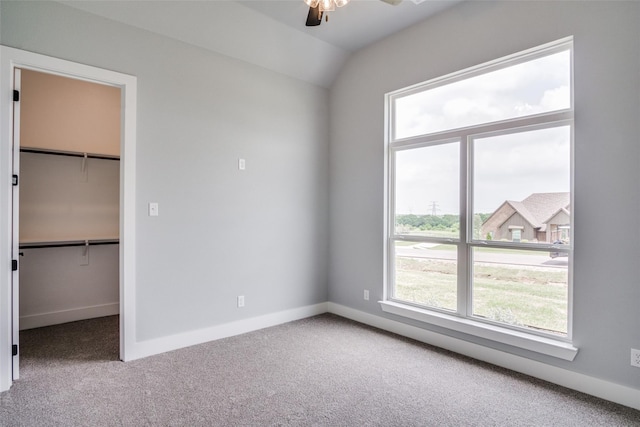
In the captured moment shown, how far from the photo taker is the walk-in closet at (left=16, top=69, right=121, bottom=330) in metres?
3.68

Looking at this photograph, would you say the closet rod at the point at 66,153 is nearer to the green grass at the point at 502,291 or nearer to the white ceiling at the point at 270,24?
the white ceiling at the point at 270,24

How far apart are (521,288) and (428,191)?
1.22m

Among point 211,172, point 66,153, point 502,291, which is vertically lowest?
point 502,291

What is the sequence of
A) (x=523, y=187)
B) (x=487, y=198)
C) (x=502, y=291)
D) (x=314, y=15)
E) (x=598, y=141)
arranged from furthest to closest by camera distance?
(x=487, y=198) → (x=502, y=291) → (x=523, y=187) → (x=598, y=141) → (x=314, y=15)

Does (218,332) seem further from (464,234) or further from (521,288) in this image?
(521,288)

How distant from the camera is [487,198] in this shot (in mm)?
3027

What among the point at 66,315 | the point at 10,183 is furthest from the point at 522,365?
the point at 66,315

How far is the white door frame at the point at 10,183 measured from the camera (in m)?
2.36

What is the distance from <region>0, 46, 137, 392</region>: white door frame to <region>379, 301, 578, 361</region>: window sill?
98.7 inches

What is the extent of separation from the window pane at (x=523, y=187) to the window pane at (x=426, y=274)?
40 centimetres

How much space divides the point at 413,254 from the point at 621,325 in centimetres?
172

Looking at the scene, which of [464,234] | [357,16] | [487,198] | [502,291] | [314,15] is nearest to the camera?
[314,15]

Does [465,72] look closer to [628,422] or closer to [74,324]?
[628,422]

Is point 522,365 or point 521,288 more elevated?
point 521,288
